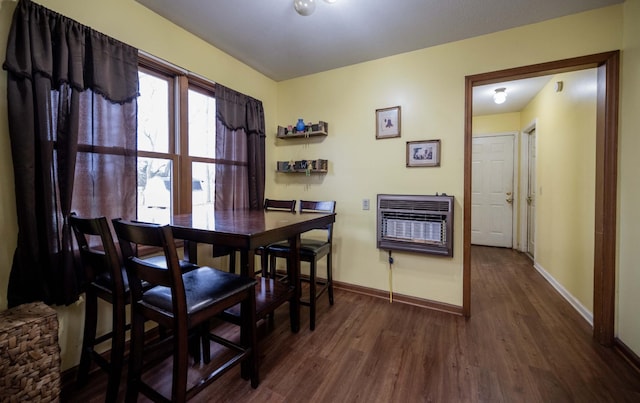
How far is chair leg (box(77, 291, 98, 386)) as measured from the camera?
1521 mm

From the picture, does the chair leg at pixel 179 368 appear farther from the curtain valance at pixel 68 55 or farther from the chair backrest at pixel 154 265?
the curtain valance at pixel 68 55

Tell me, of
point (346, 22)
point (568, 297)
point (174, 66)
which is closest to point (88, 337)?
point (174, 66)

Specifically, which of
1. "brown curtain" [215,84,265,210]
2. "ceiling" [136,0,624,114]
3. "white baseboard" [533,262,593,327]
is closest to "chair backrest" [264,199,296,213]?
"brown curtain" [215,84,265,210]

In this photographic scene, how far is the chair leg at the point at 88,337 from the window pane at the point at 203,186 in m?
1.05

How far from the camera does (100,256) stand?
1.41 m

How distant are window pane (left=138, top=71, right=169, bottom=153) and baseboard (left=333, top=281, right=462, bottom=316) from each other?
7.40ft

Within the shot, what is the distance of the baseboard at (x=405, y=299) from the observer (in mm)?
2475

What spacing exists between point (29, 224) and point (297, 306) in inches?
65.9

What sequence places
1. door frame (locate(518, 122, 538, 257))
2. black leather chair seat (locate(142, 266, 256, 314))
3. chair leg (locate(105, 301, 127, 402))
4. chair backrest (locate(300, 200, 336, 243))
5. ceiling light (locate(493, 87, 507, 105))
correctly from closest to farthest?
black leather chair seat (locate(142, 266, 256, 314)), chair leg (locate(105, 301, 127, 402)), chair backrest (locate(300, 200, 336, 243)), ceiling light (locate(493, 87, 507, 105)), door frame (locate(518, 122, 538, 257))

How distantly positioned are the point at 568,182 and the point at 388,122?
195 centimetres

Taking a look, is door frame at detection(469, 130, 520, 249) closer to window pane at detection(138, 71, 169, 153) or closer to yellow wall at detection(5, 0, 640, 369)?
yellow wall at detection(5, 0, 640, 369)

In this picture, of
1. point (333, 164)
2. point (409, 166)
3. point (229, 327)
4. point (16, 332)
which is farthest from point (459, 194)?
point (16, 332)

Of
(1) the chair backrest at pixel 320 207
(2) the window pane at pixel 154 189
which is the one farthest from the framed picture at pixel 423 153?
(2) the window pane at pixel 154 189

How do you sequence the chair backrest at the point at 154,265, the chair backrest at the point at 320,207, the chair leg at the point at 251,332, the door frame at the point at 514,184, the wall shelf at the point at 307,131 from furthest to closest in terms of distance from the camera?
the door frame at the point at 514,184
the wall shelf at the point at 307,131
the chair backrest at the point at 320,207
the chair leg at the point at 251,332
the chair backrest at the point at 154,265
